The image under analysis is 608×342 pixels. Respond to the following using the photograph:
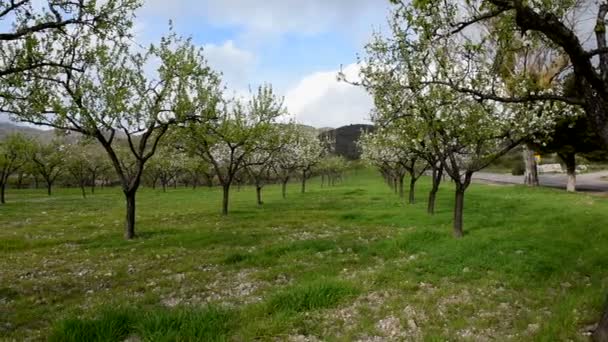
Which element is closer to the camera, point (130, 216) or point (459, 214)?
point (459, 214)

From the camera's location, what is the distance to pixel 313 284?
12016 millimetres

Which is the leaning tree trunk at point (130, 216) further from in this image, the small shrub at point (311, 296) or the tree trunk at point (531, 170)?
the tree trunk at point (531, 170)

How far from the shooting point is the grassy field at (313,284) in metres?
9.53

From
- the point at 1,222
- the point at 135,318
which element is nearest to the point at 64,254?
the point at 135,318

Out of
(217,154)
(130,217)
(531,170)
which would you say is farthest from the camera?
(531,170)

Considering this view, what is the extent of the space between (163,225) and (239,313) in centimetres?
2131

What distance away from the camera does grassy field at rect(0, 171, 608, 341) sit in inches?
375

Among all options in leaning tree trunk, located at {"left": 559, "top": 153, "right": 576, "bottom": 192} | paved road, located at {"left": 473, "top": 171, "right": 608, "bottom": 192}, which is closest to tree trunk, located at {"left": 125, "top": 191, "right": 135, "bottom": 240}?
leaning tree trunk, located at {"left": 559, "top": 153, "right": 576, "bottom": 192}

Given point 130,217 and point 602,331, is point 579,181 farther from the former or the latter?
point 602,331

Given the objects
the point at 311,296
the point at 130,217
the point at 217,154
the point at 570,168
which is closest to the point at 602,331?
the point at 311,296

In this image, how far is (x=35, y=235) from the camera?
1064 inches

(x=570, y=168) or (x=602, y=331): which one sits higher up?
(x=570, y=168)

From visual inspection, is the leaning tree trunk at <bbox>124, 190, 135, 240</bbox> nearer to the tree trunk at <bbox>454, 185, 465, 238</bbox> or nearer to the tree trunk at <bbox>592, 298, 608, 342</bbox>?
the tree trunk at <bbox>454, 185, 465, 238</bbox>

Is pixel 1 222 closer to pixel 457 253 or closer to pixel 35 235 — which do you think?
pixel 35 235
